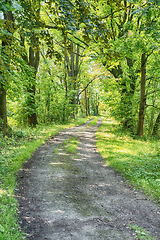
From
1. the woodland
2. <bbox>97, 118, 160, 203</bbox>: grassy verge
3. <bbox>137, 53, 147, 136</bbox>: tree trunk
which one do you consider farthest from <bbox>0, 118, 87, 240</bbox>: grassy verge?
<bbox>137, 53, 147, 136</bbox>: tree trunk

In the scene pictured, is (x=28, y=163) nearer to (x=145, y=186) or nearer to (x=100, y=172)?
(x=100, y=172)

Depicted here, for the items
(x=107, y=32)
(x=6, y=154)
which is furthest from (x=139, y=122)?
(x=107, y=32)

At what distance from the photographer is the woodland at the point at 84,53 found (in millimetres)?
3678

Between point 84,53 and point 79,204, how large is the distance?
21.7ft

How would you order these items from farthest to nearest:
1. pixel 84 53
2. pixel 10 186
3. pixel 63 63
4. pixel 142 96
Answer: pixel 142 96, pixel 84 53, pixel 63 63, pixel 10 186

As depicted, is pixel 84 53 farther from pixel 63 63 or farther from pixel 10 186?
pixel 10 186

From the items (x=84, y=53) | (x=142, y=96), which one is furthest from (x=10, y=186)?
(x=142, y=96)

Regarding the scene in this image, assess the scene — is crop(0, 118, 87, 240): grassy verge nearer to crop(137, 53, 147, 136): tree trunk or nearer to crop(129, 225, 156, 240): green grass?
crop(129, 225, 156, 240): green grass

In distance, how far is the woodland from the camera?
368cm

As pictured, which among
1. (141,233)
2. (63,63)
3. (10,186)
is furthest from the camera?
(63,63)

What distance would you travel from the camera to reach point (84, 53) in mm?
8398

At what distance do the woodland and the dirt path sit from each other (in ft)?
10.5

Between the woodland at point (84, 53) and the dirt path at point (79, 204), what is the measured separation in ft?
10.5

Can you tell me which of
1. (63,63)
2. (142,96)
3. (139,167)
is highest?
(63,63)
